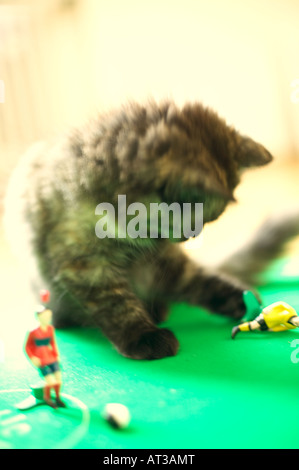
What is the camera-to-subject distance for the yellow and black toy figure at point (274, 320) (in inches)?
35.2

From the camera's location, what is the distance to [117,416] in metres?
0.62

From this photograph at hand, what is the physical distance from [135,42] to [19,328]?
89 centimetres

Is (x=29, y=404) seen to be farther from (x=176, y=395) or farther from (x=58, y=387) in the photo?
(x=176, y=395)

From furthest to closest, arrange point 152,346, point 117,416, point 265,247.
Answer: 1. point 265,247
2. point 152,346
3. point 117,416

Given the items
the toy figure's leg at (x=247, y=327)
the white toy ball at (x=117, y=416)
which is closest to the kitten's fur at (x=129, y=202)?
the toy figure's leg at (x=247, y=327)

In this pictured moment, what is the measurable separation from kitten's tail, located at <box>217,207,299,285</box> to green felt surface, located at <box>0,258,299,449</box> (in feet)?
1.19

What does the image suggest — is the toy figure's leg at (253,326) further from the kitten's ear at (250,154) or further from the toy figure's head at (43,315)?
the toy figure's head at (43,315)

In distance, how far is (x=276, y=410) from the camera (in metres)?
0.63

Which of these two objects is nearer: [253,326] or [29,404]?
[29,404]

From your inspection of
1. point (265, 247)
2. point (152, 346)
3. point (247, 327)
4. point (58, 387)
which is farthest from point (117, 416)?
point (265, 247)

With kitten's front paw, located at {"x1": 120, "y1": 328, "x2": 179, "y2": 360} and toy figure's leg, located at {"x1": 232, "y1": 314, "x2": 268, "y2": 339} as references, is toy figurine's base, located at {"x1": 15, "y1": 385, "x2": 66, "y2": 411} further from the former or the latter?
toy figure's leg, located at {"x1": 232, "y1": 314, "x2": 268, "y2": 339}

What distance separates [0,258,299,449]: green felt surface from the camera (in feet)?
1.94

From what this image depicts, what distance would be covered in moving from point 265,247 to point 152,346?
587mm

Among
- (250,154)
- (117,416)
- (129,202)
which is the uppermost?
(250,154)
